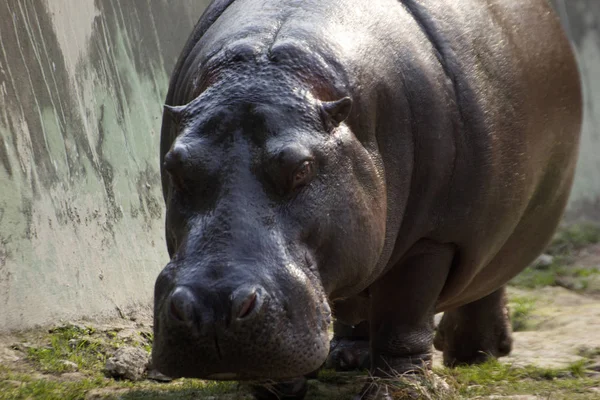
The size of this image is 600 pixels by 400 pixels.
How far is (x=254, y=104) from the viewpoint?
324cm

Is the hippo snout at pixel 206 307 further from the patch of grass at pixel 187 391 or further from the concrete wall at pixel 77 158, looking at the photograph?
the concrete wall at pixel 77 158

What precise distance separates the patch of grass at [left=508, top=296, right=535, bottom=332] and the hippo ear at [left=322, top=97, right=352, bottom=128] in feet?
12.1

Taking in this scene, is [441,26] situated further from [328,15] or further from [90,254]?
[90,254]

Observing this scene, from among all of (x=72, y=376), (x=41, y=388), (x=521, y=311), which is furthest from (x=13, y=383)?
(x=521, y=311)

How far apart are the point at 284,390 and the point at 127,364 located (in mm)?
788

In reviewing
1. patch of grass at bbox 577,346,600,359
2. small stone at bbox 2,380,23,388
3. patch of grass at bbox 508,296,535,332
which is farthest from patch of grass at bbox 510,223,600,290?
small stone at bbox 2,380,23,388

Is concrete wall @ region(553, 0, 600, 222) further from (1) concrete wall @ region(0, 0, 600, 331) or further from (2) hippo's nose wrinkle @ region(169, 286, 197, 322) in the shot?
(2) hippo's nose wrinkle @ region(169, 286, 197, 322)

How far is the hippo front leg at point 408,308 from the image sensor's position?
13.2ft

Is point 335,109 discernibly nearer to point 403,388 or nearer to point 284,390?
point 403,388

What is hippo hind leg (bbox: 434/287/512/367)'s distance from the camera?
5488 millimetres

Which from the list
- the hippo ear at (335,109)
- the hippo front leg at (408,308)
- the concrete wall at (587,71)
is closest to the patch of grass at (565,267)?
the concrete wall at (587,71)

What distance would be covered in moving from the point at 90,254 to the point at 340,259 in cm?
231

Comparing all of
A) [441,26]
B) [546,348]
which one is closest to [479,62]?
[441,26]

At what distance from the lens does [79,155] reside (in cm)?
547
